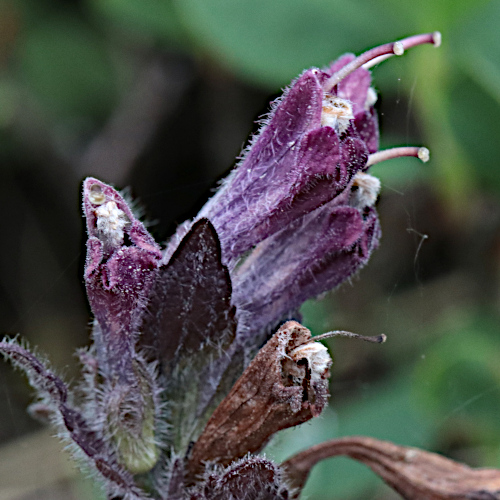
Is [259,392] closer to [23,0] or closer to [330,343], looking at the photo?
[330,343]

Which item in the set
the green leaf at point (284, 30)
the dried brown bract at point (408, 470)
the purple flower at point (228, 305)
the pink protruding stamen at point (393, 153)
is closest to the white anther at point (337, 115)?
the purple flower at point (228, 305)

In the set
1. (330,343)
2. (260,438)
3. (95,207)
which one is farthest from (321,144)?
(330,343)

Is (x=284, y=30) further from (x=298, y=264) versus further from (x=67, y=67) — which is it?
(x=298, y=264)

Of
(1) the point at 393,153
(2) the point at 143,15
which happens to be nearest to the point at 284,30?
(2) the point at 143,15

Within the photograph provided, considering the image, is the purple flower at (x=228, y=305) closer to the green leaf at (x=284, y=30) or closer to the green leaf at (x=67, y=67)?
the green leaf at (x=284, y=30)

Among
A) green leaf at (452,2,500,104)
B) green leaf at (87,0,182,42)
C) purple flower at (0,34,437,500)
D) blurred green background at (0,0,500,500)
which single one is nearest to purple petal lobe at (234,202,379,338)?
purple flower at (0,34,437,500)

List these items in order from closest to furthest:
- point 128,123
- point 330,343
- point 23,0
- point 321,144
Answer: point 321,144 → point 330,343 → point 23,0 → point 128,123
